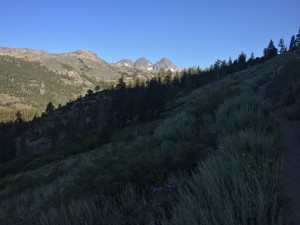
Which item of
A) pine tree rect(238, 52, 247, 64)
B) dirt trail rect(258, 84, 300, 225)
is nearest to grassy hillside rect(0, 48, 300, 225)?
dirt trail rect(258, 84, 300, 225)

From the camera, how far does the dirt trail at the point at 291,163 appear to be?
4.01 metres

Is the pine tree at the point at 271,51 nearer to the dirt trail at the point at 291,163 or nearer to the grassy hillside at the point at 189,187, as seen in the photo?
the dirt trail at the point at 291,163

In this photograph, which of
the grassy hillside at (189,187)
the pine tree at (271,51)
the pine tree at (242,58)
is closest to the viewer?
the grassy hillside at (189,187)

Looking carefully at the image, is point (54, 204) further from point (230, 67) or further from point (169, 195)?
point (230, 67)

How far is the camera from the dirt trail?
13.1ft

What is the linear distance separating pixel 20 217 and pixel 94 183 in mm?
1881

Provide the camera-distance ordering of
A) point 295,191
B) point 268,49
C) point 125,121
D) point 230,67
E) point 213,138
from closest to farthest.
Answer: point 295,191, point 213,138, point 125,121, point 268,49, point 230,67

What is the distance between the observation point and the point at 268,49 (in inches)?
4304

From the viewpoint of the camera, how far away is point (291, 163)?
6.07 meters

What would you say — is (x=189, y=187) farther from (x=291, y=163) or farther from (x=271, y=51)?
(x=271, y=51)

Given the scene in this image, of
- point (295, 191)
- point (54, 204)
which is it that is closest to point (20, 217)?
point (54, 204)

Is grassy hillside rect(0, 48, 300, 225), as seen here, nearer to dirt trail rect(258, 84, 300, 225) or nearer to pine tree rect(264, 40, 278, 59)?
dirt trail rect(258, 84, 300, 225)

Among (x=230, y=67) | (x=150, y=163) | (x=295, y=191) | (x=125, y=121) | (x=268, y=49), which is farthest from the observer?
(x=230, y=67)

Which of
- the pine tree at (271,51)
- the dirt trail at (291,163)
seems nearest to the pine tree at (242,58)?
the pine tree at (271,51)
